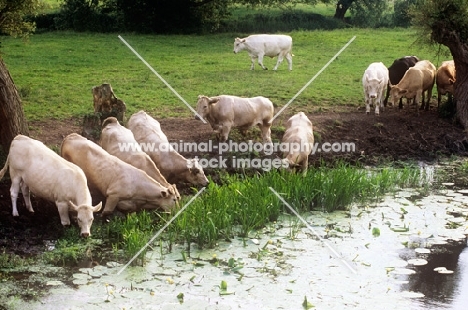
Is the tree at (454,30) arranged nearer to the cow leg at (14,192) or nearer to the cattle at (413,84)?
the cattle at (413,84)

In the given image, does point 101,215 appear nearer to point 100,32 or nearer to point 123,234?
point 123,234

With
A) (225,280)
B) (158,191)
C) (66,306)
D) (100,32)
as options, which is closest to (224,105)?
(158,191)

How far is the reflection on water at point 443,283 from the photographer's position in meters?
8.56

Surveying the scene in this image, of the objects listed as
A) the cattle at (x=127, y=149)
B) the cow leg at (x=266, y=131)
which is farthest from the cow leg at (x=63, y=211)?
the cow leg at (x=266, y=131)

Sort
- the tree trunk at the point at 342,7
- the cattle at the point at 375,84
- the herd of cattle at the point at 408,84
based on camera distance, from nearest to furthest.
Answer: the cattle at the point at 375,84 → the herd of cattle at the point at 408,84 → the tree trunk at the point at 342,7

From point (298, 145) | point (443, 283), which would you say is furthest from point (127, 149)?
point (443, 283)

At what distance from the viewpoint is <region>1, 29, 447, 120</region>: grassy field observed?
16484mm

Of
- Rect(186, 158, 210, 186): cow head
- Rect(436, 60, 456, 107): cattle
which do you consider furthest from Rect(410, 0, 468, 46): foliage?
Rect(186, 158, 210, 186): cow head

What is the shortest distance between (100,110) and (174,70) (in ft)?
23.0

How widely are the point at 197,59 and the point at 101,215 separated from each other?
12.2 m

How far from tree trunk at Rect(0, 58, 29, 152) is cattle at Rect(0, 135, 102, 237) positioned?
5.39 feet

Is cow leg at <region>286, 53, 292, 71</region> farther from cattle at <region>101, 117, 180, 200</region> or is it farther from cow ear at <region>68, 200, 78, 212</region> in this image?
cow ear at <region>68, 200, 78, 212</region>

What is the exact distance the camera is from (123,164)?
10883 millimetres

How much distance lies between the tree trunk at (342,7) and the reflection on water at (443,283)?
79.7 feet
